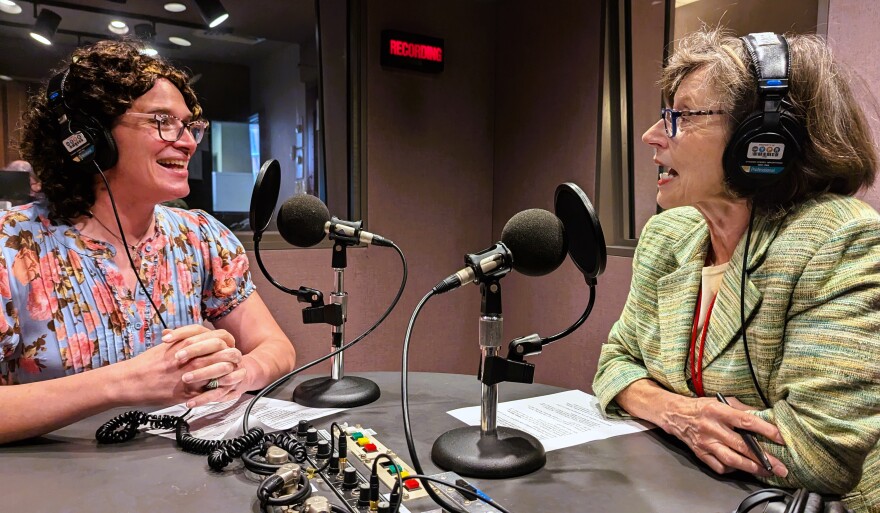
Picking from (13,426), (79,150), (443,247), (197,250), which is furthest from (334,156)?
(13,426)

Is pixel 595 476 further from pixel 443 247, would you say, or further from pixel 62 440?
pixel 443 247

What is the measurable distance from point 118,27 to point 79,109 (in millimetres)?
1529

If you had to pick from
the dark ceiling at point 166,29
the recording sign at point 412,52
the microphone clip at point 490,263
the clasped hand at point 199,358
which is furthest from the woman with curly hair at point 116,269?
the recording sign at point 412,52

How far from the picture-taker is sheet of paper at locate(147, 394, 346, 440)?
3.99 feet

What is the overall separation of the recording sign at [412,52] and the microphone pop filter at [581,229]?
7.63 feet

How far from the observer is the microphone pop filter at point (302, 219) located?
1433 millimetres

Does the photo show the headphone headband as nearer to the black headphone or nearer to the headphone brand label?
the black headphone

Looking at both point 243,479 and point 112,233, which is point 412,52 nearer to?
point 112,233

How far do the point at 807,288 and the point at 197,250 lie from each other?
1.60 meters

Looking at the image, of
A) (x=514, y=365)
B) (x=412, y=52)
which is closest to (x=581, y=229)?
(x=514, y=365)

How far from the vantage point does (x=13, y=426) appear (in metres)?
1.14

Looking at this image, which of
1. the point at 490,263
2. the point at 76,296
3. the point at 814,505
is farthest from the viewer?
the point at 76,296


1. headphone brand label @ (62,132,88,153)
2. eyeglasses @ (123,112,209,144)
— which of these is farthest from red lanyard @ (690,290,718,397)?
headphone brand label @ (62,132,88,153)

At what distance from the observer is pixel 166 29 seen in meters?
2.89
